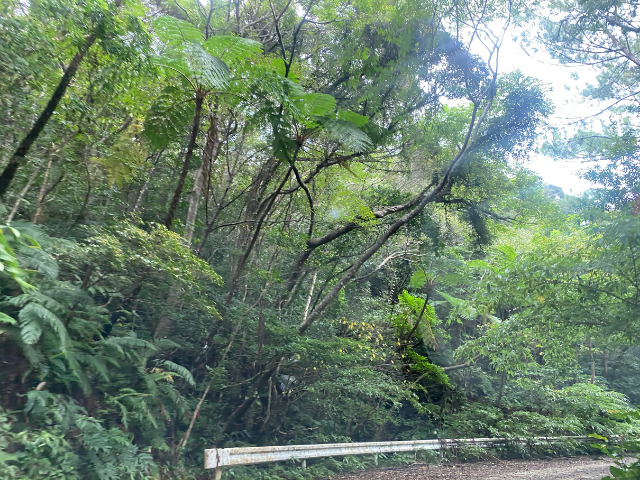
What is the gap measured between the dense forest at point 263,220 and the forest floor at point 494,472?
110 centimetres

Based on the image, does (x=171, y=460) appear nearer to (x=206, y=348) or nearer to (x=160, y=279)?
(x=206, y=348)

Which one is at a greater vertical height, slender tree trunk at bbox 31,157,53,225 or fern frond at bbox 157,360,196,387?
slender tree trunk at bbox 31,157,53,225

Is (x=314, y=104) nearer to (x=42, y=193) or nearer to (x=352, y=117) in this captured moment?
(x=352, y=117)

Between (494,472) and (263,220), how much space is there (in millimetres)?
7092

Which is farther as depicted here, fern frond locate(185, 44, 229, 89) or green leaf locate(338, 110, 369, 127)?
green leaf locate(338, 110, 369, 127)

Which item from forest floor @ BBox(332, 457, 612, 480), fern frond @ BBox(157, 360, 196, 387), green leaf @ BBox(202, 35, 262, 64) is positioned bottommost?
forest floor @ BBox(332, 457, 612, 480)

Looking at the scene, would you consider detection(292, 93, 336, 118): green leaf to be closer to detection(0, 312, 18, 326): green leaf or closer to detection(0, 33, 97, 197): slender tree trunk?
detection(0, 33, 97, 197): slender tree trunk

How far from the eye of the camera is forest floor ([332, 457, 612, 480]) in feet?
24.8

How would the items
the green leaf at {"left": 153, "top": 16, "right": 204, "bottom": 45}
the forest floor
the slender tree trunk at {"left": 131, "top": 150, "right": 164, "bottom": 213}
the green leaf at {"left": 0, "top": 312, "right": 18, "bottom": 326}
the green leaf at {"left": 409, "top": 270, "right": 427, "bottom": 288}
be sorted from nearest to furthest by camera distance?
the green leaf at {"left": 0, "top": 312, "right": 18, "bottom": 326} < the green leaf at {"left": 153, "top": 16, "right": 204, "bottom": 45} < the forest floor < the slender tree trunk at {"left": 131, "top": 150, "right": 164, "bottom": 213} < the green leaf at {"left": 409, "top": 270, "right": 427, "bottom": 288}

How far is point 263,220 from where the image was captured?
859cm

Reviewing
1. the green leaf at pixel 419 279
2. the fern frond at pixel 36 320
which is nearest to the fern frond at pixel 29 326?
the fern frond at pixel 36 320

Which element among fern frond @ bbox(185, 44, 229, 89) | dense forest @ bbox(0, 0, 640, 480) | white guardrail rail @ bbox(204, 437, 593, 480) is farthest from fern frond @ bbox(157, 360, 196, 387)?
fern frond @ bbox(185, 44, 229, 89)

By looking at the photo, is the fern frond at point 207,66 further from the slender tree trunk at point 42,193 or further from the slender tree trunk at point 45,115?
the slender tree trunk at point 42,193

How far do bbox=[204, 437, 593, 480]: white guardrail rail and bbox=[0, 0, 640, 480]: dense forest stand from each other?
0.48m
